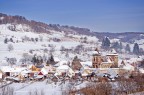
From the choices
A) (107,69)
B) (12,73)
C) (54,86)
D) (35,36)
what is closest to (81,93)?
(54,86)

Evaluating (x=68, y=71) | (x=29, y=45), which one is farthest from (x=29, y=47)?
(x=68, y=71)

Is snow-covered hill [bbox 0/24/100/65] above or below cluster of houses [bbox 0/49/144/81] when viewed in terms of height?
above

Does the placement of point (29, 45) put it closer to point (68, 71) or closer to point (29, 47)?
point (29, 47)

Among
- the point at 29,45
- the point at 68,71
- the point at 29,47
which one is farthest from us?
the point at 29,45

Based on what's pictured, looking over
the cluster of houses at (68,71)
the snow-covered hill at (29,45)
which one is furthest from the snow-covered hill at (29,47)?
the cluster of houses at (68,71)

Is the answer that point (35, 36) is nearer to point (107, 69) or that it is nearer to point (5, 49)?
point (5, 49)

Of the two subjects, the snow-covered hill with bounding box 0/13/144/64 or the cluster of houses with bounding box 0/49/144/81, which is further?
the snow-covered hill with bounding box 0/13/144/64

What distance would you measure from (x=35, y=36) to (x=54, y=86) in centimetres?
6582

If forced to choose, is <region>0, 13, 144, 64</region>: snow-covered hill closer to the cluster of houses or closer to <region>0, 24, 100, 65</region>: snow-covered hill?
<region>0, 24, 100, 65</region>: snow-covered hill

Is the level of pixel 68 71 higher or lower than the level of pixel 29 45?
lower

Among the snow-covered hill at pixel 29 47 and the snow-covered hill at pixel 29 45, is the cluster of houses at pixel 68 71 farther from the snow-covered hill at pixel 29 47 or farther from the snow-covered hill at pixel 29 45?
the snow-covered hill at pixel 29 47

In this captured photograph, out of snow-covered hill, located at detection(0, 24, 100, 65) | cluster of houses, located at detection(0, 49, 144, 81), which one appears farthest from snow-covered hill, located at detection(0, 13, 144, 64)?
cluster of houses, located at detection(0, 49, 144, 81)

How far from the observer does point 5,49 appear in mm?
65250

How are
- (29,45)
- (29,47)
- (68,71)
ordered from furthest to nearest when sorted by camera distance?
(29,45), (29,47), (68,71)
